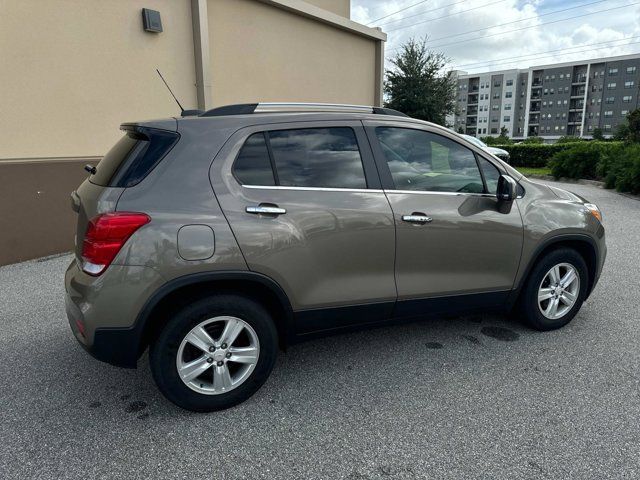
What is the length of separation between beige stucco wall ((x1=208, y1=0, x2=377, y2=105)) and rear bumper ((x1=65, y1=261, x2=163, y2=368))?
655cm

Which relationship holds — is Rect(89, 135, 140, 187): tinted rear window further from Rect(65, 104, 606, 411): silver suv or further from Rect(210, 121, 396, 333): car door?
Rect(210, 121, 396, 333): car door

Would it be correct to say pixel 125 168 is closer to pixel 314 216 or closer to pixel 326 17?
pixel 314 216

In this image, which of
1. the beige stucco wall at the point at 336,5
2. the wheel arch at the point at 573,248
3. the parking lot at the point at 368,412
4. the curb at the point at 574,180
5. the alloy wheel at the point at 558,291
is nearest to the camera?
the parking lot at the point at 368,412

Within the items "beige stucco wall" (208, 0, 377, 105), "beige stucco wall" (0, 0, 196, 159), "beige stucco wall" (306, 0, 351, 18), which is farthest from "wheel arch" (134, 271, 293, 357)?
"beige stucco wall" (306, 0, 351, 18)

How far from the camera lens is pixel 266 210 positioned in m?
2.76

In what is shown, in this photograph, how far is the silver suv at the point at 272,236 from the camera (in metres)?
2.58

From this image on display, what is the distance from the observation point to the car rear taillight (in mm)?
2518

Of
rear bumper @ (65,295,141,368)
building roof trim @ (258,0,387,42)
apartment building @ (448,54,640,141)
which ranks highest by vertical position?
apartment building @ (448,54,640,141)

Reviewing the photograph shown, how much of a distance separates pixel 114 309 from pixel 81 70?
211 inches

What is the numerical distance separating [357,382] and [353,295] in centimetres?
63

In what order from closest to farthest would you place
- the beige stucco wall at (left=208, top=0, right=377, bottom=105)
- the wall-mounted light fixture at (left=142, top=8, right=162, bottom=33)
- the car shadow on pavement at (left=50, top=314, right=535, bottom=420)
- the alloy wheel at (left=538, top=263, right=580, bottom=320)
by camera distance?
the car shadow on pavement at (left=50, top=314, right=535, bottom=420) → the alloy wheel at (left=538, top=263, right=580, bottom=320) → the wall-mounted light fixture at (left=142, top=8, right=162, bottom=33) → the beige stucco wall at (left=208, top=0, right=377, bottom=105)

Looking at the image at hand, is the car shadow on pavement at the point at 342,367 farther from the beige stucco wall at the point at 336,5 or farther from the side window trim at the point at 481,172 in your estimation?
the beige stucco wall at the point at 336,5

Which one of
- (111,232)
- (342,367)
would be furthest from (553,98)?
(111,232)

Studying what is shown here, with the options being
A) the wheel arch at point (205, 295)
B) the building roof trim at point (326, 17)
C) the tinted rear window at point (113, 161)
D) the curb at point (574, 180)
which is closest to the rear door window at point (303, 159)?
the wheel arch at point (205, 295)
